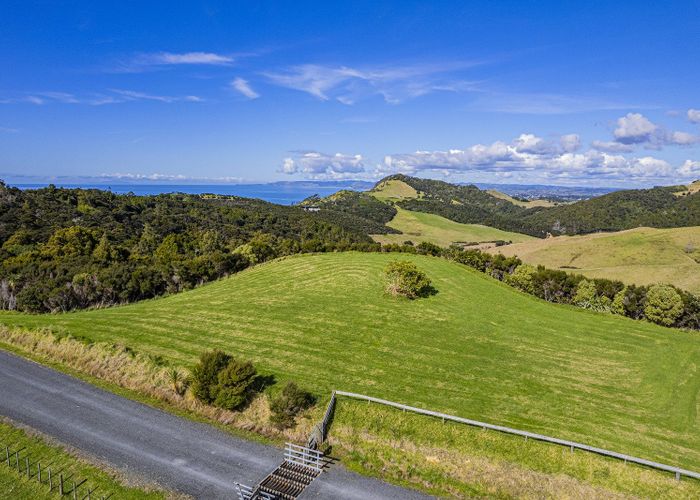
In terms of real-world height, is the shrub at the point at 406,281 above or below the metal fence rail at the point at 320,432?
above

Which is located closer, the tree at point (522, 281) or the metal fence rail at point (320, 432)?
the metal fence rail at point (320, 432)

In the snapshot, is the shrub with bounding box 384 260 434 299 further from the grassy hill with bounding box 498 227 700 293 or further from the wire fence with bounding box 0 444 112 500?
the grassy hill with bounding box 498 227 700 293

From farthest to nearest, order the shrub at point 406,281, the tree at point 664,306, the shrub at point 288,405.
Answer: the tree at point 664,306
the shrub at point 406,281
the shrub at point 288,405

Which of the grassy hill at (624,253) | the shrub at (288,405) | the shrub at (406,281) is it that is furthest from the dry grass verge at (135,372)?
the grassy hill at (624,253)

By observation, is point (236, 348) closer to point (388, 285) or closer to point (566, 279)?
point (388, 285)

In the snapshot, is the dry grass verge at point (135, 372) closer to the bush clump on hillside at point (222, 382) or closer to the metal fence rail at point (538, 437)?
the bush clump on hillside at point (222, 382)

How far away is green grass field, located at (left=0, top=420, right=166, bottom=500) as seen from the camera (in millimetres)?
16453

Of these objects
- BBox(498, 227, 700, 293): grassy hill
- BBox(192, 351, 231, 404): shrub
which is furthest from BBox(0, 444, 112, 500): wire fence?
BBox(498, 227, 700, 293): grassy hill

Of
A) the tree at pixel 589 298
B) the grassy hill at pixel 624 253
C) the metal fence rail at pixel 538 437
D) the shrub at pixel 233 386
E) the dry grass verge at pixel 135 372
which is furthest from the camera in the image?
the grassy hill at pixel 624 253

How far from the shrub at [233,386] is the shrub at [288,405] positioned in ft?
5.82

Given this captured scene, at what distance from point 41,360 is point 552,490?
30974mm

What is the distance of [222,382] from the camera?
75.5ft

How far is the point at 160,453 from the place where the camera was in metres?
19.1

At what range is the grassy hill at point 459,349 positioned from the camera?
76.2 ft
